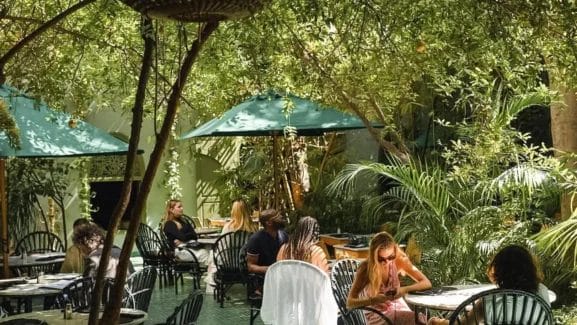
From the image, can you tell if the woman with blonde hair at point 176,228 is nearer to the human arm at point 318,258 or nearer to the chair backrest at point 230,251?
the chair backrest at point 230,251

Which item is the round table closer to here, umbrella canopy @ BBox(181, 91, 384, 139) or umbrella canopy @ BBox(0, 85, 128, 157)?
umbrella canopy @ BBox(0, 85, 128, 157)

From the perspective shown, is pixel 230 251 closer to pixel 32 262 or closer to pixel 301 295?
pixel 32 262

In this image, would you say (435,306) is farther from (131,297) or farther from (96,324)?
(96,324)

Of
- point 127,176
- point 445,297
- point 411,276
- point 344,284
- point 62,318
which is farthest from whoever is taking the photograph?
point 344,284

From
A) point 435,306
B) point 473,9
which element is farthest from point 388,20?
point 435,306

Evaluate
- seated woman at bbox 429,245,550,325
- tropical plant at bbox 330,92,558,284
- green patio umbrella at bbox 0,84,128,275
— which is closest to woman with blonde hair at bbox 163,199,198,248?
green patio umbrella at bbox 0,84,128,275

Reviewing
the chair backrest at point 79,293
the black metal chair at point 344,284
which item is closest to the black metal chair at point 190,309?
the black metal chair at point 344,284

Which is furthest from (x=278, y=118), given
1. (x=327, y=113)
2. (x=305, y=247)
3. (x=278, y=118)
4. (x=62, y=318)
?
(x=62, y=318)

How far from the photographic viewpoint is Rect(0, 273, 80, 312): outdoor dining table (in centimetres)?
699

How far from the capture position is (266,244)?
8.27 m

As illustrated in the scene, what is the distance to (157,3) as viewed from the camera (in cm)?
255

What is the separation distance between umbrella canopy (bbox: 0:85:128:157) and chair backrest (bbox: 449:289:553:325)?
13.9 feet

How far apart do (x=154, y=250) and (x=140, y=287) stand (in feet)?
15.8

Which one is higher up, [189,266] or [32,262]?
[32,262]
